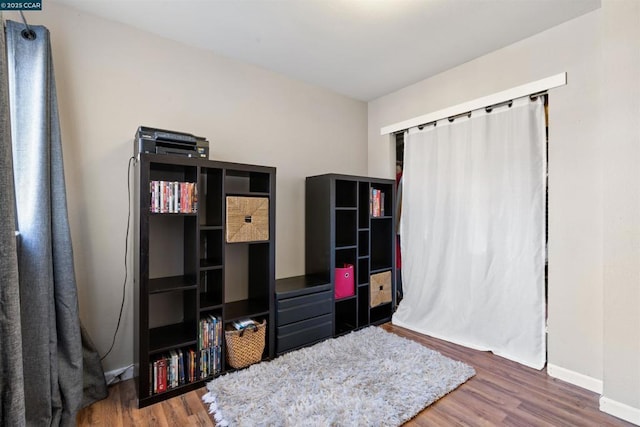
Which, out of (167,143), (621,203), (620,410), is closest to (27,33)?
(167,143)

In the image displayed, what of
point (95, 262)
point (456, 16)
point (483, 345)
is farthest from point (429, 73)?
point (95, 262)

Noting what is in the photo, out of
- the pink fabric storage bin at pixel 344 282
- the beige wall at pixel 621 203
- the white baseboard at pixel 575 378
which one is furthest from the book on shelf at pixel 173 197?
the white baseboard at pixel 575 378

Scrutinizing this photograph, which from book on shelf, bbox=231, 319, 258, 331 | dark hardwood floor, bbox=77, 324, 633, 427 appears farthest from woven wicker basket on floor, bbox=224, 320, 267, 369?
dark hardwood floor, bbox=77, 324, 633, 427

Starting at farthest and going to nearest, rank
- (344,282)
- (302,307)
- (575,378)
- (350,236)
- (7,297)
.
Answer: (350,236), (344,282), (302,307), (575,378), (7,297)

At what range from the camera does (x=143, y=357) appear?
1866mm

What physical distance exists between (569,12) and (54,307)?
3.68 metres

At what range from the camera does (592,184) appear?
206cm

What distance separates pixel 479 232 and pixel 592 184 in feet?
2.72

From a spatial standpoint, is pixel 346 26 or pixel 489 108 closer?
pixel 346 26

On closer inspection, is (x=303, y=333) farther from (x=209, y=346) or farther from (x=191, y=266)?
(x=191, y=266)

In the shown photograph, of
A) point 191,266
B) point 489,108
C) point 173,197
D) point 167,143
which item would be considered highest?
point 489,108

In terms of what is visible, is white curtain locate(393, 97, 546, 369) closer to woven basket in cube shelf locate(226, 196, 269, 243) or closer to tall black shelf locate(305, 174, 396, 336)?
tall black shelf locate(305, 174, 396, 336)

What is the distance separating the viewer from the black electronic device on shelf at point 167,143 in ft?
6.36

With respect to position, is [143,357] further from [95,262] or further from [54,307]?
[95,262]
